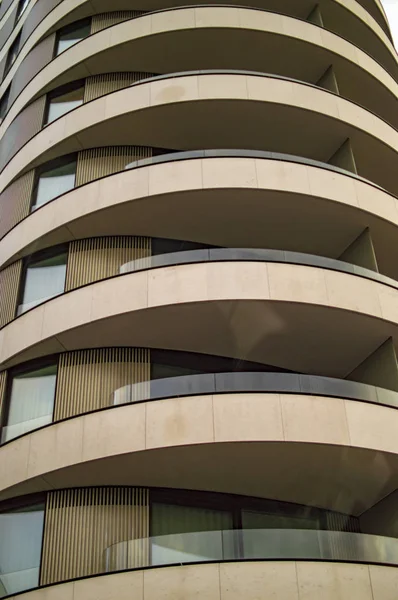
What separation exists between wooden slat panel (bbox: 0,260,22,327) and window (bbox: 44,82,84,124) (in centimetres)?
551

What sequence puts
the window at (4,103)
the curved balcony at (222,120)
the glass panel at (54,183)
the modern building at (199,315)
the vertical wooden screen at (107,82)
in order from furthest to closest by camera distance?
1. the window at (4,103)
2. the vertical wooden screen at (107,82)
3. the glass panel at (54,183)
4. the curved balcony at (222,120)
5. the modern building at (199,315)

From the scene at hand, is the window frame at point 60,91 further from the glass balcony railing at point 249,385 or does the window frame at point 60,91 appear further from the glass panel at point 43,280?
the glass balcony railing at point 249,385

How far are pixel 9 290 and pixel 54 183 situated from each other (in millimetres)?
3623

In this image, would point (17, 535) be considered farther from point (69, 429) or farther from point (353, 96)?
point (353, 96)

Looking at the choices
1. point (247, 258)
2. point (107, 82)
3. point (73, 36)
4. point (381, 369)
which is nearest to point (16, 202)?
point (107, 82)

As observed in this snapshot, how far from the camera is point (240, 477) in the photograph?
15.1m

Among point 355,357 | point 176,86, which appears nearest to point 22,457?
point 355,357

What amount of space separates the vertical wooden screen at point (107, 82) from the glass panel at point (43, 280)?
5832 mm

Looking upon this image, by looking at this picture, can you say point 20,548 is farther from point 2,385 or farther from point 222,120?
point 222,120

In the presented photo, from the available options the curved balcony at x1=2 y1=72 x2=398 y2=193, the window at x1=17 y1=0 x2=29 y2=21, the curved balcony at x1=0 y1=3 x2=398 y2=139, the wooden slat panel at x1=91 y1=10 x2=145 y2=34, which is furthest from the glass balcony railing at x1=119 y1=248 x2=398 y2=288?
the window at x1=17 y1=0 x2=29 y2=21

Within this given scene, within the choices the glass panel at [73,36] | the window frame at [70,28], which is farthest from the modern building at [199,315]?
the glass panel at [73,36]

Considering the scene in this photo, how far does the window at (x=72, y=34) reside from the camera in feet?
78.0

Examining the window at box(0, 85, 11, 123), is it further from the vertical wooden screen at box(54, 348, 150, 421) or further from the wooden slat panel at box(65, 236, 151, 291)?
the vertical wooden screen at box(54, 348, 150, 421)

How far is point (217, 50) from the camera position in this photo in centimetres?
2170
